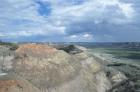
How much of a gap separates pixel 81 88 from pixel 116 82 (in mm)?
6305

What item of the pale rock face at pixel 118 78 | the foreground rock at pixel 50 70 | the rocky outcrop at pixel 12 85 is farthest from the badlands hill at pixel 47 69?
the pale rock face at pixel 118 78

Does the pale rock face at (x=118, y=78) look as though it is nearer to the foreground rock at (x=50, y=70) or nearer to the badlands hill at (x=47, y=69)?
the badlands hill at (x=47, y=69)

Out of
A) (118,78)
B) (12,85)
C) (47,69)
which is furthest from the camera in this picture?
(118,78)

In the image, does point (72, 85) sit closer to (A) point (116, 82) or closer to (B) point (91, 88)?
(B) point (91, 88)

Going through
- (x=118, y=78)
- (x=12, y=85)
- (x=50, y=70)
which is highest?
(x=50, y=70)

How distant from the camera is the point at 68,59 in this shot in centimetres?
2552

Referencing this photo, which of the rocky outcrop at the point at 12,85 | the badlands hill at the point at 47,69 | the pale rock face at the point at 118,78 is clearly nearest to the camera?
the rocky outcrop at the point at 12,85

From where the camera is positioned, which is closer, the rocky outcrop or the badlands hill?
the rocky outcrop

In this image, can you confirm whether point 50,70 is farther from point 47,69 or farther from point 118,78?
point 118,78

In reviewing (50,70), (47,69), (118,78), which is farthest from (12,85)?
(118,78)

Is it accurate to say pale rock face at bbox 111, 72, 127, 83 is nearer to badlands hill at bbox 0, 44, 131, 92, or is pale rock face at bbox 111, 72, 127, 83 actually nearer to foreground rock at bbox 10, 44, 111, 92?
badlands hill at bbox 0, 44, 131, 92

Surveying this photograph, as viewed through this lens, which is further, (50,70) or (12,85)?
(50,70)

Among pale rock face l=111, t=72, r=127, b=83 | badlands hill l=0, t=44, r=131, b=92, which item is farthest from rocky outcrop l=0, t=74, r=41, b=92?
pale rock face l=111, t=72, r=127, b=83

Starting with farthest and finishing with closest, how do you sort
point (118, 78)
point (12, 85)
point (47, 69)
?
1. point (118, 78)
2. point (47, 69)
3. point (12, 85)
